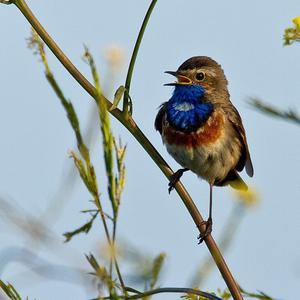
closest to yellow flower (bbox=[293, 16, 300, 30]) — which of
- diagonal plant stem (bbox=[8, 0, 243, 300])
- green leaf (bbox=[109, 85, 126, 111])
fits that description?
diagonal plant stem (bbox=[8, 0, 243, 300])

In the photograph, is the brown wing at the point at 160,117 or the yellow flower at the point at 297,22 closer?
the yellow flower at the point at 297,22

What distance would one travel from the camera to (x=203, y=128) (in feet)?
18.2

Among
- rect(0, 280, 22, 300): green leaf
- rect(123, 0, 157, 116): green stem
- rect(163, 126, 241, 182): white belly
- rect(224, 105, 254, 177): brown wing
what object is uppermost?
rect(224, 105, 254, 177): brown wing

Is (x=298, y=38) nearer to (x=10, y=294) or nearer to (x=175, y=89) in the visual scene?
(x=10, y=294)

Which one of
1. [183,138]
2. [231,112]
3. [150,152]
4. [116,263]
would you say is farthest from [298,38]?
[231,112]

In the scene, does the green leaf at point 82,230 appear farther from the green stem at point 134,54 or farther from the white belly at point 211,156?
the white belly at point 211,156

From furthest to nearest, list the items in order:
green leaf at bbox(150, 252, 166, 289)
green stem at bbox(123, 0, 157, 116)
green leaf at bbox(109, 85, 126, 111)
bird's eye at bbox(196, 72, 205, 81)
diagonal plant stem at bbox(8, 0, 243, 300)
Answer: bird's eye at bbox(196, 72, 205, 81)
green leaf at bbox(109, 85, 126, 111)
green stem at bbox(123, 0, 157, 116)
diagonal plant stem at bbox(8, 0, 243, 300)
green leaf at bbox(150, 252, 166, 289)

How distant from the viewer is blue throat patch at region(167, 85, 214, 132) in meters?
5.53

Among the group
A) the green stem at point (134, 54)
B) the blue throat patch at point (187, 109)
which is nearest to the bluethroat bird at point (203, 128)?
the blue throat patch at point (187, 109)

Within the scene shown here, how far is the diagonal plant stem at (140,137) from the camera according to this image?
7.07ft

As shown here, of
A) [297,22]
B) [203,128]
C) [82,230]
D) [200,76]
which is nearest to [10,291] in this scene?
[82,230]

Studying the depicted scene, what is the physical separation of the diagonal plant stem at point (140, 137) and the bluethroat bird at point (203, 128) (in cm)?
243

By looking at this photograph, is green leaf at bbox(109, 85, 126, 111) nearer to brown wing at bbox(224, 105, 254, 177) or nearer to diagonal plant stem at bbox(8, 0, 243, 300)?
diagonal plant stem at bbox(8, 0, 243, 300)

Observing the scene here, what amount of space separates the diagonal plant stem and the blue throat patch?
2631mm
